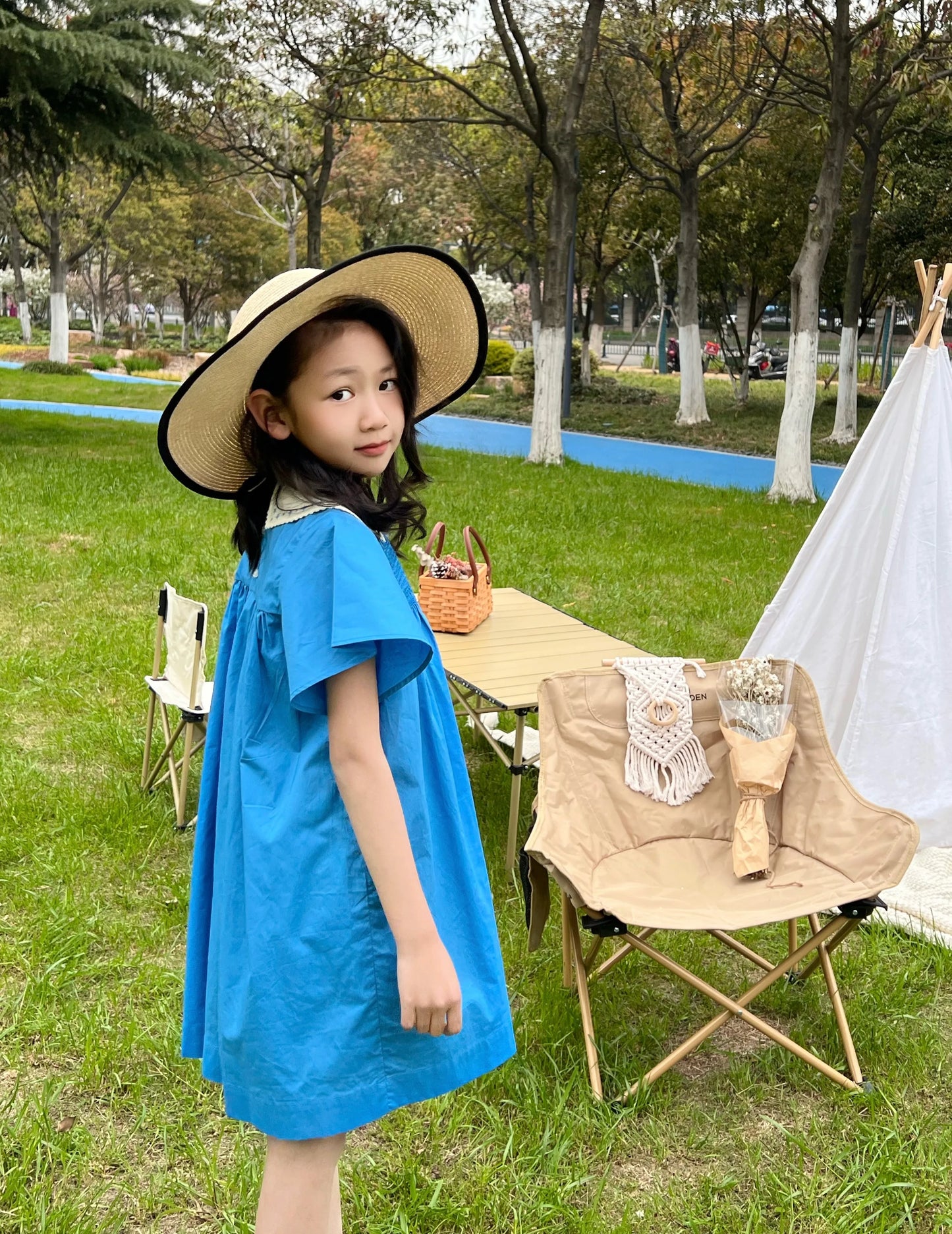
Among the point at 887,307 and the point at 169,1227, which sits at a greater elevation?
the point at 887,307

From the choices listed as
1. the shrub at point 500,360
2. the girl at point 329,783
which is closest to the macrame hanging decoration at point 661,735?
the girl at point 329,783

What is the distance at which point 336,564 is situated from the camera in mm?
1514

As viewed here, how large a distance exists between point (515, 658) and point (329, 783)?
2.77 metres

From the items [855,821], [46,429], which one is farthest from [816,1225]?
[46,429]

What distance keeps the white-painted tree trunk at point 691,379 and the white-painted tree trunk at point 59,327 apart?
14506 mm

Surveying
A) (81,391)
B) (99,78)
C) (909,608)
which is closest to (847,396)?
(99,78)

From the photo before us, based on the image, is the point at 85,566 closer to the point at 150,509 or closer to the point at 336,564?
the point at 150,509

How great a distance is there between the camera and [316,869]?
1556 mm

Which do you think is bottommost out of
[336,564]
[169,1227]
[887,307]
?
[169,1227]

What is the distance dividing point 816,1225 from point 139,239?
3708 centimetres

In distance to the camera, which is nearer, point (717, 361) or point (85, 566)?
point (85, 566)

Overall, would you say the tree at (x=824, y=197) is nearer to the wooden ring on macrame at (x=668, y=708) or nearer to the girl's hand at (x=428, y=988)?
the wooden ring on macrame at (x=668, y=708)

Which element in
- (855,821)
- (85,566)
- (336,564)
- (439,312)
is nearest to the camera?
(336,564)

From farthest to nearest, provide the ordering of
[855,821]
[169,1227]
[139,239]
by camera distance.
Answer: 1. [139,239]
2. [855,821]
3. [169,1227]
